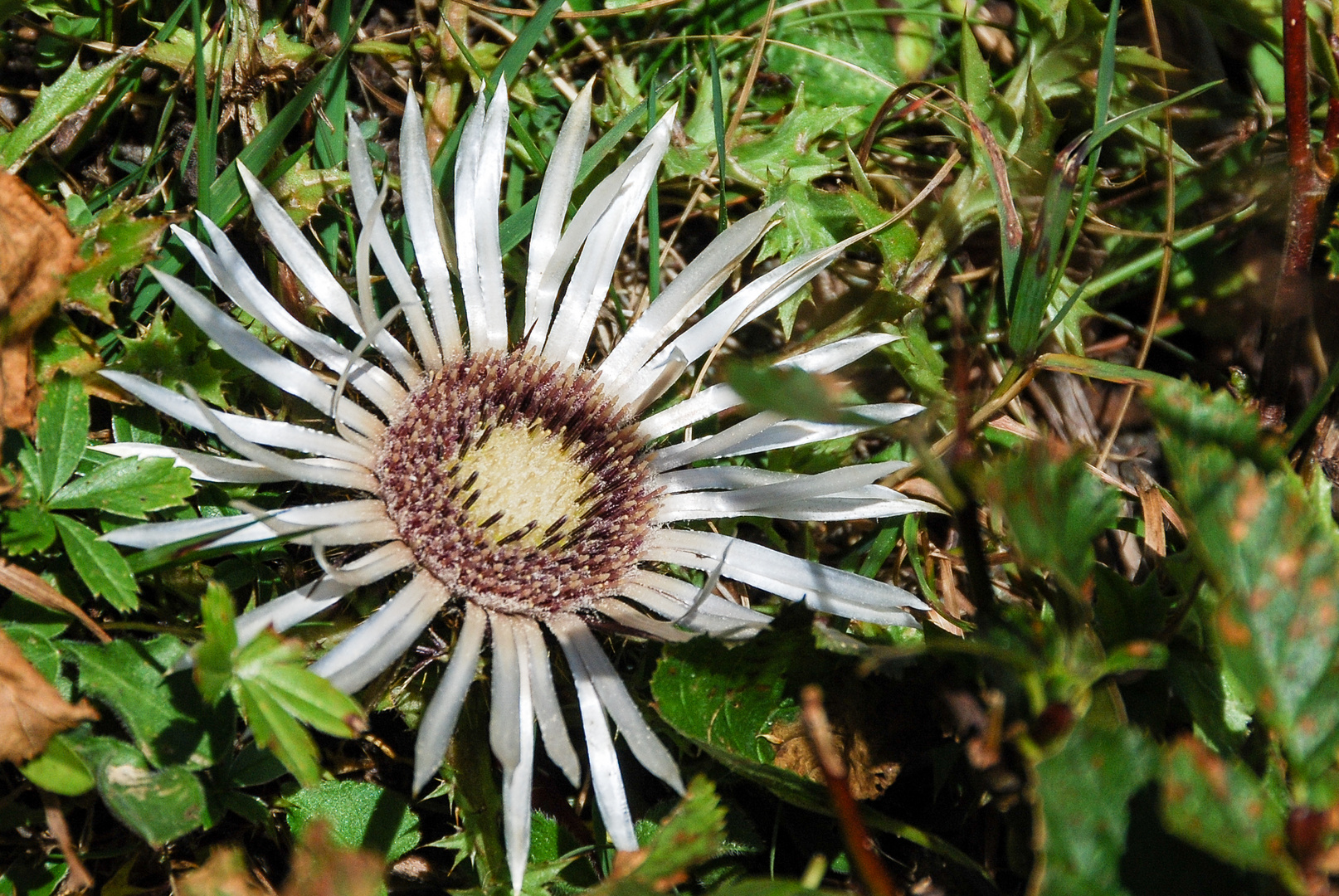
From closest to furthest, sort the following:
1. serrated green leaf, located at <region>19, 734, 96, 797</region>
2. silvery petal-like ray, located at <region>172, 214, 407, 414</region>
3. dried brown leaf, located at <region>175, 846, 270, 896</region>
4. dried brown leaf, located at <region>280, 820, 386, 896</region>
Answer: dried brown leaf, located at <region>280, 820, 386, 896</region>
dried brown leaf, located at <region>175, 846, 270, 896</region>
serrated green leaf, located at <region>19, 734, 96, 797</region>
silvery petal-like ray, located at <region>172, 214, 407, 414</region>

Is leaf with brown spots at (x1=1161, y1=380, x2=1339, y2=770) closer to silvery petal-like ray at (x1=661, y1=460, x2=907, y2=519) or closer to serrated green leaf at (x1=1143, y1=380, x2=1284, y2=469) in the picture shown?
serrated green leaf at (x1=1143, y1=380, x2=1284, y2=469)

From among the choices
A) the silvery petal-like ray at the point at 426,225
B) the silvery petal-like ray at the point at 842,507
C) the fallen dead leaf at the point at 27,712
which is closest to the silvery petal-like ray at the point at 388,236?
the silvery petal-like ray at the point at 426,225

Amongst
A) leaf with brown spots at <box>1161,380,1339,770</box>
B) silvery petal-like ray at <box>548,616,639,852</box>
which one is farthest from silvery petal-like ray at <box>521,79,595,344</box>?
leaf with brown spots at <box>1161,380,1339,770</box>

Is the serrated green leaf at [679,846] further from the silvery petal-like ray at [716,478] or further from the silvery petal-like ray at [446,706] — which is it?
the silvery petal-like ray at [716,478]

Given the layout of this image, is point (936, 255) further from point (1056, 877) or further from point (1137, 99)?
point (1056, 877)

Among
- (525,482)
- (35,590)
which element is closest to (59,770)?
(35,590)

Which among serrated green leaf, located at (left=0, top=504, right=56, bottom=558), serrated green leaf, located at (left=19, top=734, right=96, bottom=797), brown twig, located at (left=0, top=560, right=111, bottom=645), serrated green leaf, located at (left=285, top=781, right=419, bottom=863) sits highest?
serrated green leaf, located at (left=0, top=504, right=56, bottom=558)

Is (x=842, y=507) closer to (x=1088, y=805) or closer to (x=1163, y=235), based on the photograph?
(x=1088, y=805)
